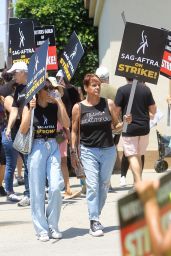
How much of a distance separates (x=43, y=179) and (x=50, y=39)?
203 inches

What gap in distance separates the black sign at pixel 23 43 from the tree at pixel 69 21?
774 cm

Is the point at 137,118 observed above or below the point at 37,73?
below

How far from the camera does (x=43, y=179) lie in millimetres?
6980

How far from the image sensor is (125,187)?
10664 millimetres

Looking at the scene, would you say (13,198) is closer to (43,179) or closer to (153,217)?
(43,179)

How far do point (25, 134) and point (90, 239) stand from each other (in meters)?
1.24

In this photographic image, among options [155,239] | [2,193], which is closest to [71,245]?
[2,193]

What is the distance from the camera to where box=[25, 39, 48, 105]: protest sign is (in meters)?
6.89

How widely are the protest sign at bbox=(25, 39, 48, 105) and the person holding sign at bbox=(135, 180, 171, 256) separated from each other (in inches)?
164

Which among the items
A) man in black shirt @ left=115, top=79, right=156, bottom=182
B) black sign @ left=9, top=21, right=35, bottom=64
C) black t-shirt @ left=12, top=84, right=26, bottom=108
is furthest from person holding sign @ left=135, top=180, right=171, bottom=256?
black sign @ left=9, top=21, right=35, bottom=64

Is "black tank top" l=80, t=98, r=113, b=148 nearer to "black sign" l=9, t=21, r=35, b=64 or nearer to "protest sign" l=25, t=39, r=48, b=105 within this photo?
"protest sign" l=25, t=39, r=48, b=105

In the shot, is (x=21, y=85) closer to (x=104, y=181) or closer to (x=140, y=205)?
(x=104, y=181)

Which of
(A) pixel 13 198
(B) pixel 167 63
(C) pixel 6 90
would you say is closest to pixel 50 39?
(C) pixel 6 90

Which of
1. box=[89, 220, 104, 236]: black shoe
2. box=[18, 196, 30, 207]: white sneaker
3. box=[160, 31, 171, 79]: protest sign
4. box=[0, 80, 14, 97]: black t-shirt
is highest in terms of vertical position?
box=[160, 31, 171, 79]: protest sign
